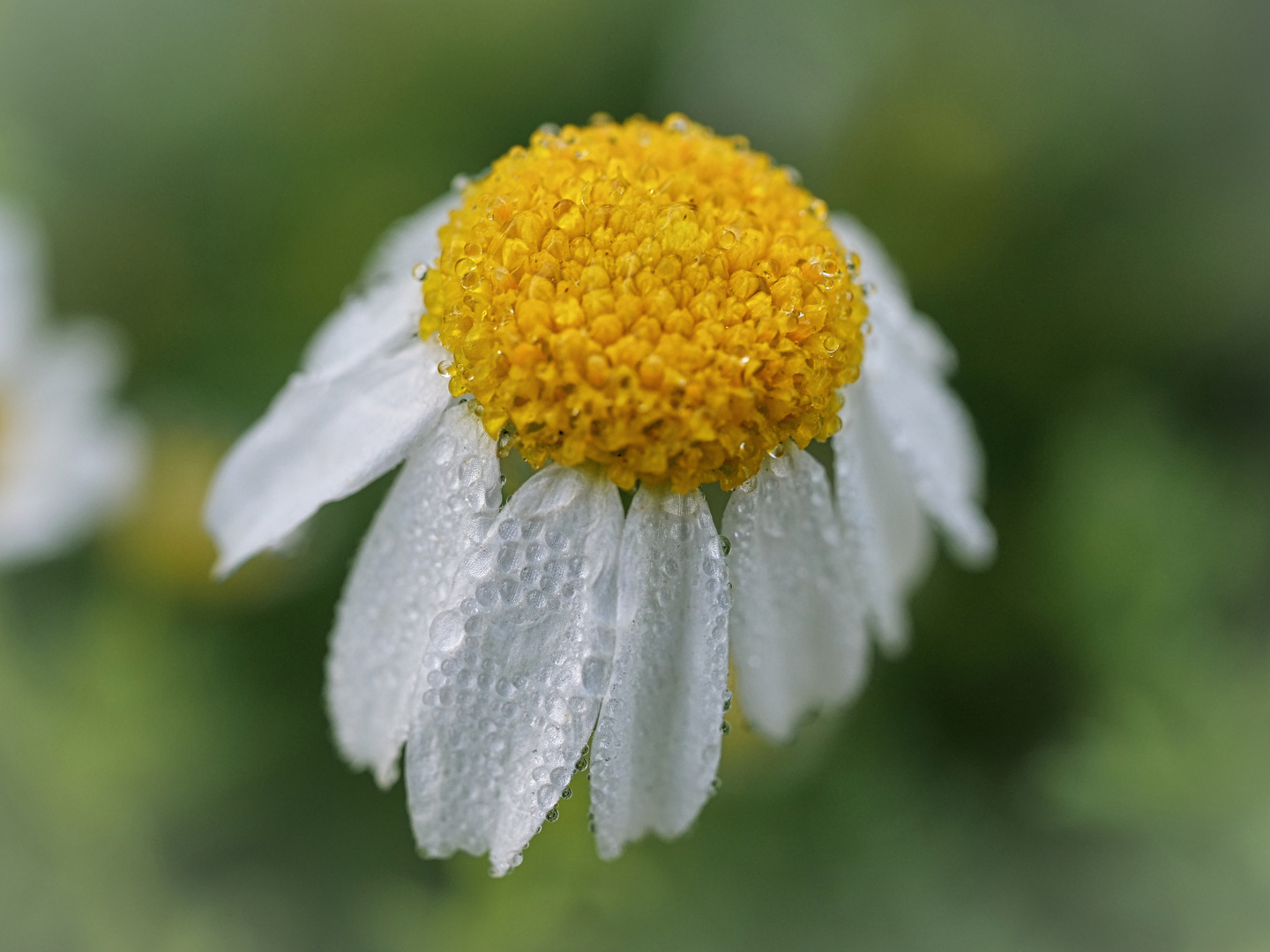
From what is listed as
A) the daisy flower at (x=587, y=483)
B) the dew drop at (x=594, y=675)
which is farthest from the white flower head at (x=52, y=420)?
the dew drop at (x=594, y=675)

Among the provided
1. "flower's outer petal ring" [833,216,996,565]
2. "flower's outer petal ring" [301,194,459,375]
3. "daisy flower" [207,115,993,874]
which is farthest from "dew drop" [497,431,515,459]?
"flower's outer petal ring" [833,216,996,565]

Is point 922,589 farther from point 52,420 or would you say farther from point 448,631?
point 52,420

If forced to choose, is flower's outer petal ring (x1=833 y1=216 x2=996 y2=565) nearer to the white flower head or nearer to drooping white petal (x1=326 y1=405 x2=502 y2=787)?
drooping white petal (x1=326 y1=405 x2=502 y2=787)

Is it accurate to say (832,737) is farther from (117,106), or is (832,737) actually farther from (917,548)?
(117,106)

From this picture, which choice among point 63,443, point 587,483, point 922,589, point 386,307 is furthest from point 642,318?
point 63,443

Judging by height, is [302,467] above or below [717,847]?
above

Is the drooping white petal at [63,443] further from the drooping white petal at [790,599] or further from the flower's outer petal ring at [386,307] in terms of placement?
the drooping white petal at [790,599]

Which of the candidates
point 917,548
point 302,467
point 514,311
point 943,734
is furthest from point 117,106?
point 943,734

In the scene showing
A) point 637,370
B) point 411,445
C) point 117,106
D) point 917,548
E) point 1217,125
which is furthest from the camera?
point 117,106
